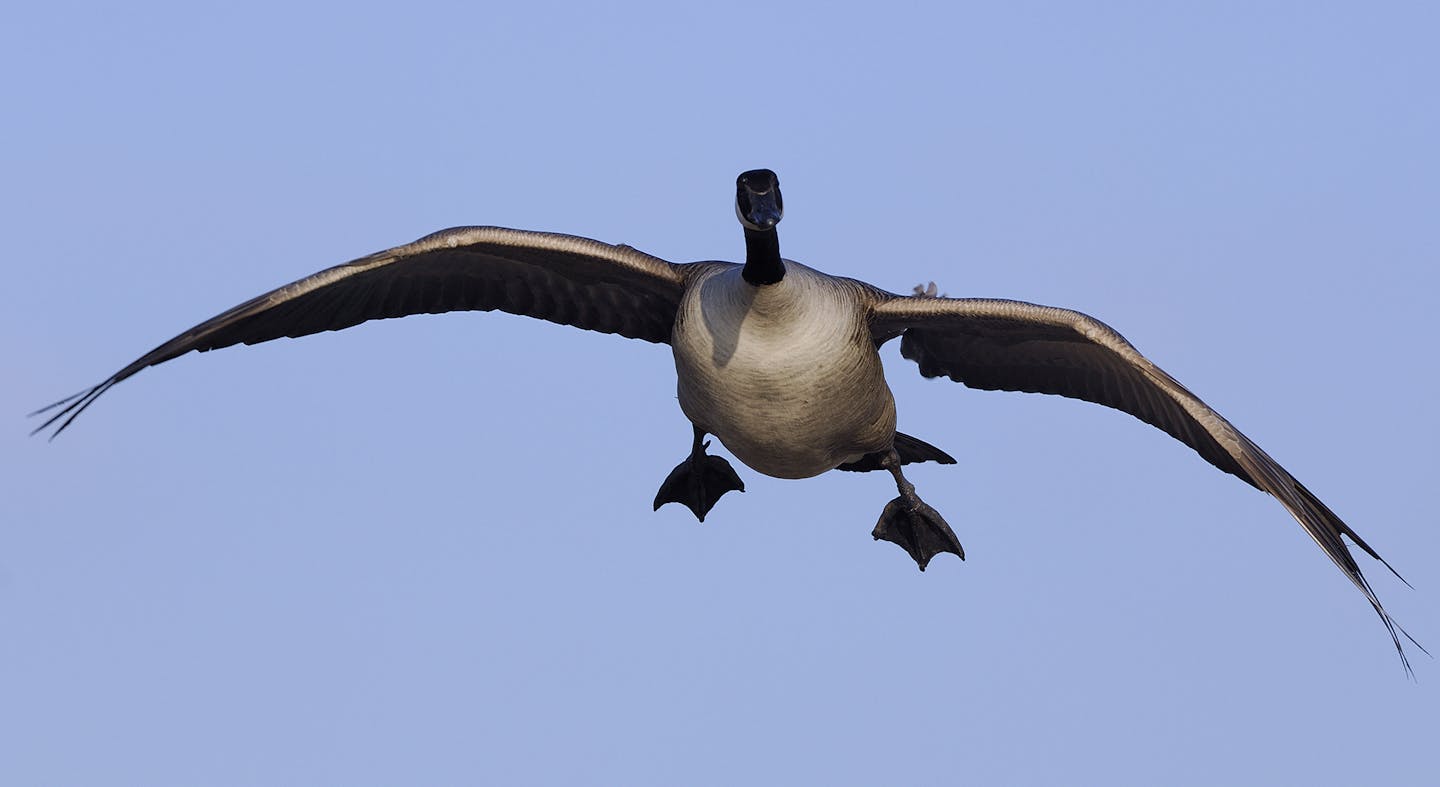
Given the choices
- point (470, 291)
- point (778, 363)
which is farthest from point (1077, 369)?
point (470, 291)

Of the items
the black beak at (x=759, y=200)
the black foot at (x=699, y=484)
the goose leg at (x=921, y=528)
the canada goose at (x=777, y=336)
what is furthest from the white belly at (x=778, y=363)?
the black foot at (x=699, y=484)

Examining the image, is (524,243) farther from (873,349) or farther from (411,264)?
(873,349)

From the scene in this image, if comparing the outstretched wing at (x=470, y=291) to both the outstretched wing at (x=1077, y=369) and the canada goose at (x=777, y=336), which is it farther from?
the outstretched wing at (x=1077, y=369)

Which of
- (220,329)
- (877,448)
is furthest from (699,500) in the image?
(220,329)

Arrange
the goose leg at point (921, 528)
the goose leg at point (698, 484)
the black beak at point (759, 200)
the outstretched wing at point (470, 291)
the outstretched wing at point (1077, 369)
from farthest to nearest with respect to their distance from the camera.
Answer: the goose leg at point (698, 484) → the goose leg at point (921, 528) → the outstretched wing at point (470, 291) → the outstretched wing at point (1077, 369) → the black beak at point (759, 200)

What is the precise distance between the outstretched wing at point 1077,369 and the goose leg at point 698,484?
2.05 meters

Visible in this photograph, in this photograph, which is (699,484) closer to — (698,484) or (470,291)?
(698,484)

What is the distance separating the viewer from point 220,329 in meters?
14.9

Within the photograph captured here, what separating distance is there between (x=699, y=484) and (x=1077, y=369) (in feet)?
11.8

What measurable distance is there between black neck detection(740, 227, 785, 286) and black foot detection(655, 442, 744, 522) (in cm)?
370

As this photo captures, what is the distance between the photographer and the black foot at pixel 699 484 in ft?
57.6

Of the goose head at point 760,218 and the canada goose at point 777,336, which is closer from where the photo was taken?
the goose head at point 760,218

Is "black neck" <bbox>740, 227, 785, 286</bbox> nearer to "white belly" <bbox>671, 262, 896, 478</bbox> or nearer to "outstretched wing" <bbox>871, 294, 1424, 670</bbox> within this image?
"white belly" <bbox>671, 262, 896, 478</bbox>

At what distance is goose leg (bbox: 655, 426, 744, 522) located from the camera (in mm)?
17562
